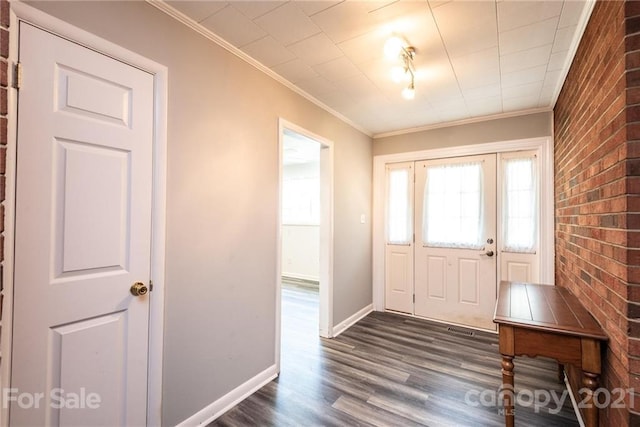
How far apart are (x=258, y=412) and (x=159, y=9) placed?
8.36 feet

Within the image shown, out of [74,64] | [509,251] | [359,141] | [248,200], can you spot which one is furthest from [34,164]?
[509,251]

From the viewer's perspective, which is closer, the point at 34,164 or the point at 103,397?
the point at 34,164

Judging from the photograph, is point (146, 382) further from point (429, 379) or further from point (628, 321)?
point (628, 321)

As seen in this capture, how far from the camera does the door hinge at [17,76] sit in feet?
3.74

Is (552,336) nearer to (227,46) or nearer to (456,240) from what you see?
(456,240)

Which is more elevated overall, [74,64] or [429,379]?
[74,64]

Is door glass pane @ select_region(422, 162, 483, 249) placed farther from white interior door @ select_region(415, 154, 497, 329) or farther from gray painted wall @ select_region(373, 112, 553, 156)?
gray painted wall @ select_region(373, 112, 553, 156)

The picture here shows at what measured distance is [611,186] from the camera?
4.27 feet

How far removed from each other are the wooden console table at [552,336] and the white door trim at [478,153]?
1.27 meters

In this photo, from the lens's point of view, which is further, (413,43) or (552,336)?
(413,43)

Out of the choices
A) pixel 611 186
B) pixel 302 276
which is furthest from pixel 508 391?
pixel 302 276

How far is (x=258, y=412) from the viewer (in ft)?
6.46

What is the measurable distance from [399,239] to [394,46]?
2.59 m

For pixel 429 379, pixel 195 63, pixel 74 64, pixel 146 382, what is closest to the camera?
pixel 74 64
